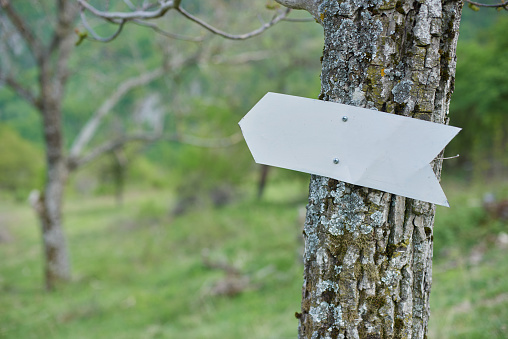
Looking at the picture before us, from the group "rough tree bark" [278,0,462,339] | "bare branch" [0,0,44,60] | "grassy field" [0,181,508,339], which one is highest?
"bare branch" [0,0,44,60]

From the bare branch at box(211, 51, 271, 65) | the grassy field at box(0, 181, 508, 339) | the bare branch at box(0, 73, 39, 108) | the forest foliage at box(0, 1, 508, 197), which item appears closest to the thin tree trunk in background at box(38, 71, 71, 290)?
the bare branch at box(0, 73, 39, 108)

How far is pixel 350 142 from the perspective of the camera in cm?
Answer: 137

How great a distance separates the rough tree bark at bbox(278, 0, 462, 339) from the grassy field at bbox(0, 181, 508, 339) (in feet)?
5.23

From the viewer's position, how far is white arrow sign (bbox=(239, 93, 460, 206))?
4.30 ft

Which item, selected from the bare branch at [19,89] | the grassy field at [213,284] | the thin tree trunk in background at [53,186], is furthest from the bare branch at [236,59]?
the grassy field at [213,284]

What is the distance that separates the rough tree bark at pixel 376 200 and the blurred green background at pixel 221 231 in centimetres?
117

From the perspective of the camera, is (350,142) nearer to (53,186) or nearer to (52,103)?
(52,103)

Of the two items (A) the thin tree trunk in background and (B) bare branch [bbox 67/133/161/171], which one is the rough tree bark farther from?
(B) bare branch [bbox 67/133/161/171]

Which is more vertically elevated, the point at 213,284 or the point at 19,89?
the point at 19,89

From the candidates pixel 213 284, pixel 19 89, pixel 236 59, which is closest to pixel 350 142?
pixel 213 284

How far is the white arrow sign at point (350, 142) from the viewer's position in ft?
4.30

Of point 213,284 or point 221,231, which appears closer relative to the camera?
point 213,284

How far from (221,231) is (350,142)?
422 inches

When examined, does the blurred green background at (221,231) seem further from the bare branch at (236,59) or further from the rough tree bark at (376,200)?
the rough tree bark at (376,200)
